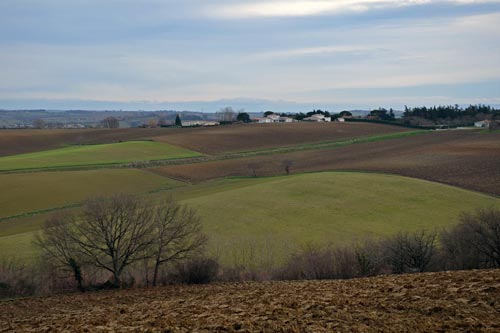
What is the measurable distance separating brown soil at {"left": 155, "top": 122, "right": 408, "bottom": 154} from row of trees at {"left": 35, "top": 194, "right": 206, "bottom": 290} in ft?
208

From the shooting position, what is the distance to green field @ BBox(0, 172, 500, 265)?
36.2m

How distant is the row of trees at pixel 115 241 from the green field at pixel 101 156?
48.1 meters

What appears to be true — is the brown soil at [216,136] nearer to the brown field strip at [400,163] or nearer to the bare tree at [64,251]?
the brown field strip at [400,163]

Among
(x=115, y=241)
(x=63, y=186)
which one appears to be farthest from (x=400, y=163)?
(x=115, y=241)

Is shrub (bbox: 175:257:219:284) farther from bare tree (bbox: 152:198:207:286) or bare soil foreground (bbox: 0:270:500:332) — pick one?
bare soil foreground (bbox: 0:270:500:332)

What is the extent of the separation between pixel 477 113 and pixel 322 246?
168 meters

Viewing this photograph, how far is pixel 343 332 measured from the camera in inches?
554

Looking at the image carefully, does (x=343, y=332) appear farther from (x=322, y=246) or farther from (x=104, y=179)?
(x=104, y=179)

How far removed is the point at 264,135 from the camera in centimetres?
11356

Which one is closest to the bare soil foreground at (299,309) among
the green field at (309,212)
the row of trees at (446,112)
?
the green field at (309,212)

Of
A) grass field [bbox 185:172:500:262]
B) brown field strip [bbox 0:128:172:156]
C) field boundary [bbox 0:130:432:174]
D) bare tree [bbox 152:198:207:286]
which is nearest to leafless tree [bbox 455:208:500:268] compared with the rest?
grass field [bbox 185:172:500:262]

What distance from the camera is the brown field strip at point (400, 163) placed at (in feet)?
191

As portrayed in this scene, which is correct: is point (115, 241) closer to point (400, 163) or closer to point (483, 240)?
point (483, 240)

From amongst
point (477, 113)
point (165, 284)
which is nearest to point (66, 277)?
point (165, 284)
